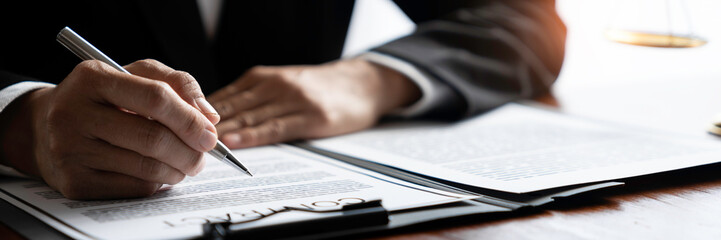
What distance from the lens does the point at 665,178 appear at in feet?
1.99

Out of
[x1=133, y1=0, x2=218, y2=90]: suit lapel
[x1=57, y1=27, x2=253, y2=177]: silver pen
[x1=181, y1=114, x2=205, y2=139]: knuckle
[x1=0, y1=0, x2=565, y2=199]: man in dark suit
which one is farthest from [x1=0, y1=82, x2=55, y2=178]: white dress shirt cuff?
[x1=133, y1=0, x2=218, y2=90]: suit lapel

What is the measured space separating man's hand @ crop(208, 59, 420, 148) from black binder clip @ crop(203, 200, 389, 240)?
1.03ft

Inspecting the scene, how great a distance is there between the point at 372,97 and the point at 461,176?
332 millimetres

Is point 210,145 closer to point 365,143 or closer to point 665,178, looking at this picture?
point 365,143

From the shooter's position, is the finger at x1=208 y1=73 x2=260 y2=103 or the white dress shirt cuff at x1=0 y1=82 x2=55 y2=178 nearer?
the white dress shirt cuff at x1=0 y1=82 x2=55 y2=178

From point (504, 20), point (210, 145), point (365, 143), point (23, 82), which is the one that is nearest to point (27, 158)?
point (23, 82)

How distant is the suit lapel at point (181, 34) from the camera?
0.91 m

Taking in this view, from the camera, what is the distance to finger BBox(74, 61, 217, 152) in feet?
1.53

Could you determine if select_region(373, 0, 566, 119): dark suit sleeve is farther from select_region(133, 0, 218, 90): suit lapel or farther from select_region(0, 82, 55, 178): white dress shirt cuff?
select_region(0, 82, 55, 178): white dress shirt cuff

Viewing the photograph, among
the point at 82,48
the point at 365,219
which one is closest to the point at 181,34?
the point at 82,48

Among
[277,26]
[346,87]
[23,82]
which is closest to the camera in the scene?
[23,82]

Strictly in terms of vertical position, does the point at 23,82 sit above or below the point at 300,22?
below

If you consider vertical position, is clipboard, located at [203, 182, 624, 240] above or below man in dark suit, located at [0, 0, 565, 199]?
below

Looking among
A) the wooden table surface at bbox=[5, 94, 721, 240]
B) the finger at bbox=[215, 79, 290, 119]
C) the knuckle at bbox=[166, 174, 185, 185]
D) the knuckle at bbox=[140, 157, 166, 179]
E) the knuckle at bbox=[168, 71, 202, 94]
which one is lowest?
the wooden table surface at bbox=[5, 94, 721, 240]
